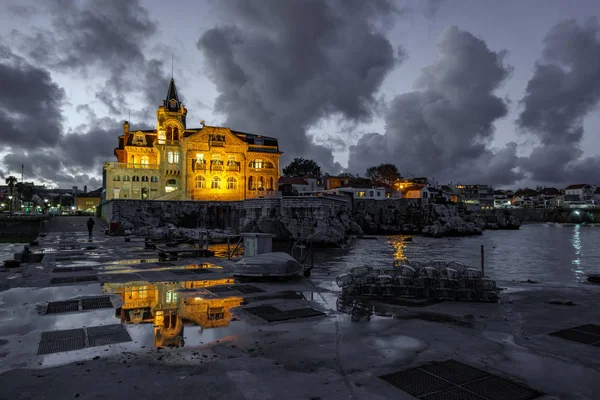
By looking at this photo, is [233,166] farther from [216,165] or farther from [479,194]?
[479,194]

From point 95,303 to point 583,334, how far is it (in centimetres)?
1333

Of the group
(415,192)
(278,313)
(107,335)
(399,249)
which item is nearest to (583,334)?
(278,313)

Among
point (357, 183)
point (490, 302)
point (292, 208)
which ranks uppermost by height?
point (357, 183)

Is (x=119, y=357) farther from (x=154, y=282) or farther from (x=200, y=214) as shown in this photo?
(x=200, y=214)

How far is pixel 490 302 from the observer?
1206 centimetres

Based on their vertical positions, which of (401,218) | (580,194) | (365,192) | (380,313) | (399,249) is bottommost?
(399,249)

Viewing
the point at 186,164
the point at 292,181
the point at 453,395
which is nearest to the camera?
the point at 453,395

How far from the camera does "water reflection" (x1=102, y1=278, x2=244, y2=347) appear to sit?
9.20 metres

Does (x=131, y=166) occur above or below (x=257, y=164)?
below

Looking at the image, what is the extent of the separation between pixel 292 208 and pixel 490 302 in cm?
4211

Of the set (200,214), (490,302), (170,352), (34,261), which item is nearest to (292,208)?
(200,214)

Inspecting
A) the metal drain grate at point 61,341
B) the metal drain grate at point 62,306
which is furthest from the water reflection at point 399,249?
the metal drain grate at point 61,341

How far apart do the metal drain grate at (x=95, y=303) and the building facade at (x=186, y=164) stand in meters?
56.0

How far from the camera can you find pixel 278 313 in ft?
34.7
